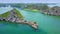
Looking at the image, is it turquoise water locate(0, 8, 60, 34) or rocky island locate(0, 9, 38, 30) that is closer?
turquoise water locate(0, 8, 60, 34)

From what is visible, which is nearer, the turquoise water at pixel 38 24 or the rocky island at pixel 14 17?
the turquoise water at pixel 38 24

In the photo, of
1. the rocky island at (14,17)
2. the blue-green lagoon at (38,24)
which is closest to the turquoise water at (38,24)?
the blue-green lagoon at (38,24)

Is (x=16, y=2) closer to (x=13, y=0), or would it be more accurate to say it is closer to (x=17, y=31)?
(x=13, y=0)

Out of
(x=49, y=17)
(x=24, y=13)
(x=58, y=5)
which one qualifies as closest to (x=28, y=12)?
(x=24, y=13)

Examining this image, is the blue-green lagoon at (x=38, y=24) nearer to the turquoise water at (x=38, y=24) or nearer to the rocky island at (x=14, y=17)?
the turquoise water at (x=38, y=24)

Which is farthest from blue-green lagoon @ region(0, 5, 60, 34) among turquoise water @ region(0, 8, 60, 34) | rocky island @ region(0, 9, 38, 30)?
rocky island @ region(0, 9, 38, 30)

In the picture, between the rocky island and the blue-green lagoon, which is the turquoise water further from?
the rocky island

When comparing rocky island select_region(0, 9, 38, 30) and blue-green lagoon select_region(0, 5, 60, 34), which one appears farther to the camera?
rocky island select_region(0, 9, 38, 30)
